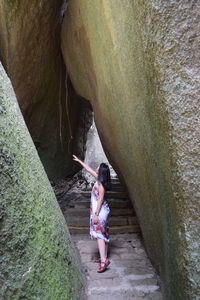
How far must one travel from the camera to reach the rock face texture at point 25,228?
59.1 inches

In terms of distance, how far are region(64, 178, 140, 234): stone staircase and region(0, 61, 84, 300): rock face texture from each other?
3128 millimetres

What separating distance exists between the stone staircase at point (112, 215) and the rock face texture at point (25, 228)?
123 inches

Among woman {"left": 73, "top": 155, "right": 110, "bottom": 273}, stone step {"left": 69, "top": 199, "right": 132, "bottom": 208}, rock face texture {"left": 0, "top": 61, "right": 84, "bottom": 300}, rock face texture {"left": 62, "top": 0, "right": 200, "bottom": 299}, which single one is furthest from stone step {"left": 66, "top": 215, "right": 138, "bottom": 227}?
rock face texture {"left": 0, "top": 61, "right": 84, "bottom": 300}

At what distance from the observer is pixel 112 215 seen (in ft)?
19.4

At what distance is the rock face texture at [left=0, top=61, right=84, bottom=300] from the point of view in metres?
1.50

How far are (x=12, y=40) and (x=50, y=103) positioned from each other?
256 centimetres

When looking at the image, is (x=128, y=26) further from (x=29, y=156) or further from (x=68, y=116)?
(x=68, y=116)

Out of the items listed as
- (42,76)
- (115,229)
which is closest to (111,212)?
(115,229)

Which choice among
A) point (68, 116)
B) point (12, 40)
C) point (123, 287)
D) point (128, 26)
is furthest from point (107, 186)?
point (68, 116)

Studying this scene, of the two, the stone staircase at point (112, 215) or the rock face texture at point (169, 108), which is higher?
the rock face texture at point (169, 108)

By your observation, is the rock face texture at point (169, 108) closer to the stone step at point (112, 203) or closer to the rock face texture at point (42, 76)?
the rock face texture at point (42, 76)

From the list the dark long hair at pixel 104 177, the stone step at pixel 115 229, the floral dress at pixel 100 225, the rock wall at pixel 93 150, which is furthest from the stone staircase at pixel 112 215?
the rock wall at pixel 93 150

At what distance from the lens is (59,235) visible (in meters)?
2.20

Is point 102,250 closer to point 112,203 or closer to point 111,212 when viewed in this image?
point 111,212
